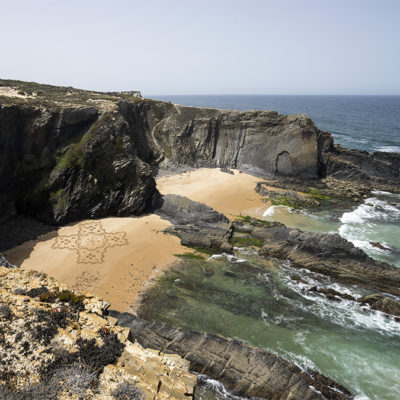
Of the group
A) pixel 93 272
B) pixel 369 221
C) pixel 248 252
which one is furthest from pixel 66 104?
pixel 369 221

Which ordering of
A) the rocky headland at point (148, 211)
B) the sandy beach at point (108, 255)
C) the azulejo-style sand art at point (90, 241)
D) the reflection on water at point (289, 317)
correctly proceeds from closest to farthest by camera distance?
the rocky headland at point (148, 211) < the reflection on water at point (289, 317) < the sandy beach at point (108, 255) < the azulejo-style sand art at point (90, 241)

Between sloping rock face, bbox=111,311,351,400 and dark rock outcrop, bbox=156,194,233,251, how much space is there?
39.6 feet

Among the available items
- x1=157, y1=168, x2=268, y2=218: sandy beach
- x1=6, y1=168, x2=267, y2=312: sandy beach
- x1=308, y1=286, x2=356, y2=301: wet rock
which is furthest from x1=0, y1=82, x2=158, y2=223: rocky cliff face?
x1=308, y1=286, x2=356, y2=301: wet rock

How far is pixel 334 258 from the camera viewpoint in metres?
25.6

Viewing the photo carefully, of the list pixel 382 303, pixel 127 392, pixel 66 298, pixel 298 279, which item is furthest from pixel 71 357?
pixel 382 303

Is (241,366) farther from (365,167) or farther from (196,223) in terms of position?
(365,167)

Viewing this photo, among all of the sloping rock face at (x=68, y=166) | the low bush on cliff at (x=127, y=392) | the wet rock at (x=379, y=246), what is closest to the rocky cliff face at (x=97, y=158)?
the sloping rock face at (x=68, y=166)

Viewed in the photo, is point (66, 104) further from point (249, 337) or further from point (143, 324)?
point (249, 337)

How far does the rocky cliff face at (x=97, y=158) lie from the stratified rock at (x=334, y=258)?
16079 millimetres

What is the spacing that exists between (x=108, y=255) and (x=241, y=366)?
15.2m

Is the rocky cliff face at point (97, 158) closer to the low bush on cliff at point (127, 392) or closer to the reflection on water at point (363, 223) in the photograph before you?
the reflection on water at point (363, 223)

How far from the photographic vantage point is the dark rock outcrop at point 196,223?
2830 centimetres

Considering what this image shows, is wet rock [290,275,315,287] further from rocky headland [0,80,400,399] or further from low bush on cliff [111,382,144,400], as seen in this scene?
low bush on cliff [111,382,144,400]

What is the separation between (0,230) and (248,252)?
2302cm
